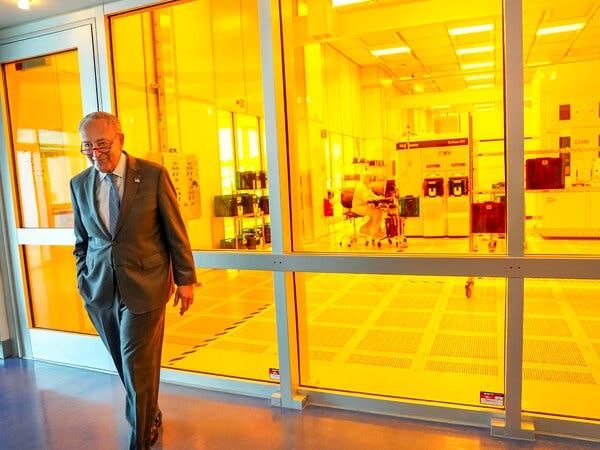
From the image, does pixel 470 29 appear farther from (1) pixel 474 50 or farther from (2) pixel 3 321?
(2) pixel 3 321

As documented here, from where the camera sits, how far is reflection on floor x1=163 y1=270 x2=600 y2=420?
325cm

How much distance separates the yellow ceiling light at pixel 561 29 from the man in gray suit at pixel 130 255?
9975 mm

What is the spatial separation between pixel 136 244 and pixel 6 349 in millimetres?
2618

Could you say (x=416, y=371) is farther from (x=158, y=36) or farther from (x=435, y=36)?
(x=435, y=36)

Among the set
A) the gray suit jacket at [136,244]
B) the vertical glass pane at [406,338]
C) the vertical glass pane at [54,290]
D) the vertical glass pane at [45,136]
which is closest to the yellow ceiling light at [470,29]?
the vertical glass pane at [406,338]

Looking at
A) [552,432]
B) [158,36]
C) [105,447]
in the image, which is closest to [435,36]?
[158,36]

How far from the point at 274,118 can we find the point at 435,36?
8.98 meters

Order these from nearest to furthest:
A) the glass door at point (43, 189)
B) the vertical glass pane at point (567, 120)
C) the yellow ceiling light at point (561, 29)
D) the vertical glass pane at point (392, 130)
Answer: the glass door at point (43, 189) → the vertical glass pane at point (392, 130) → the vertical glass pane at point (567, 120) → the yellow ceiling light at point (561, 29)

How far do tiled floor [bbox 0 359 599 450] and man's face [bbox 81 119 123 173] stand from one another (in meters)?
1.57

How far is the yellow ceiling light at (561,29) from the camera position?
9.76 metres

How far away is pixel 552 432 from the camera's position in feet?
8.61

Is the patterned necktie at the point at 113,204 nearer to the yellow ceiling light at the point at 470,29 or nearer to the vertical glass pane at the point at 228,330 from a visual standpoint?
the vertical glass pane at the point at 228,330

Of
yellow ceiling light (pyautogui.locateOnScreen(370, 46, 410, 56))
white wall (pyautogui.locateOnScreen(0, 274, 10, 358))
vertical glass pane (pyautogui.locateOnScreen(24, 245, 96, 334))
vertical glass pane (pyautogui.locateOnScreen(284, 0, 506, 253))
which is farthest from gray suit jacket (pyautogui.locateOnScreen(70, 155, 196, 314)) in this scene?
yellow ceiling light (pyautogui.locateOnScreen(370, 46, 410, 56))

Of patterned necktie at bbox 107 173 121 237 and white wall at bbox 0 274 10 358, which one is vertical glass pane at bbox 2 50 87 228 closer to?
white wall at bbox 0 274 10 358
